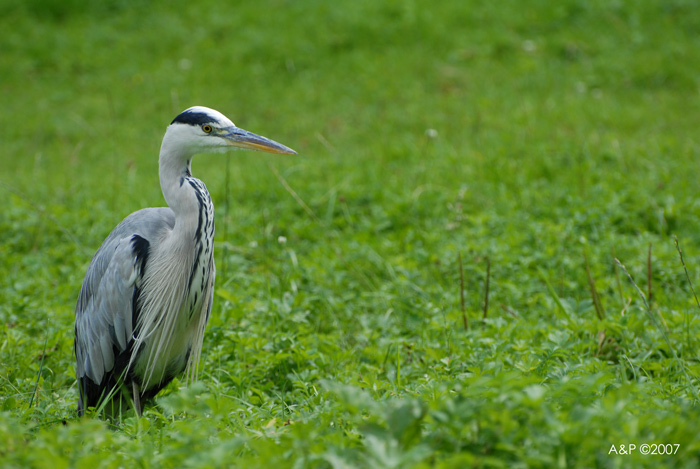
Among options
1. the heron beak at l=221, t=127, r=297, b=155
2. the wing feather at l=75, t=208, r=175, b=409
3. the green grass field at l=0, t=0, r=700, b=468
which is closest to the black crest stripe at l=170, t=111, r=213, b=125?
the heron beak at l=221, t=127, r=297, b=155

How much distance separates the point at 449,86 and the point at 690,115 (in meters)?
3.18

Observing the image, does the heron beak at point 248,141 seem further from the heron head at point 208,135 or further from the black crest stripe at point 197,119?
the black crest stripe at point 197,119

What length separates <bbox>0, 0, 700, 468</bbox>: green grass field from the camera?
6.09ft

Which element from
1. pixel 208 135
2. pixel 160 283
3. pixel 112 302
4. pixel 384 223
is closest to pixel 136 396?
pixel 112 302

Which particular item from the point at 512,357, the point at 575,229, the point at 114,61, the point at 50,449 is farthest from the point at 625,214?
the point at 114,61

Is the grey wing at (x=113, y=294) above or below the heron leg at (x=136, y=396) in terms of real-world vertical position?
above

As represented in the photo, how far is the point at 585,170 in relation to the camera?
225 inches

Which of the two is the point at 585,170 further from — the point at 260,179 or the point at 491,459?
the point at 491,459

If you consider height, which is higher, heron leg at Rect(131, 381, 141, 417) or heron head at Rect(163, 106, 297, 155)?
heron head at Rect(163, 106, 297, 155)

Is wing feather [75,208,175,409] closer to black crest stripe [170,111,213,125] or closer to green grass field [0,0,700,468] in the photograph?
green grass field [0,0,700,468]

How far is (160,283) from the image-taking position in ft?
10.2

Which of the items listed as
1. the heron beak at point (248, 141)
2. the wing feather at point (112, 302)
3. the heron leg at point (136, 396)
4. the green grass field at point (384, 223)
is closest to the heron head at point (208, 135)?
the heron beak at point (248, 141)

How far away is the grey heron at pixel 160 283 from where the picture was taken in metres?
3.07

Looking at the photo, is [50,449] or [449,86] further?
[449,86]
